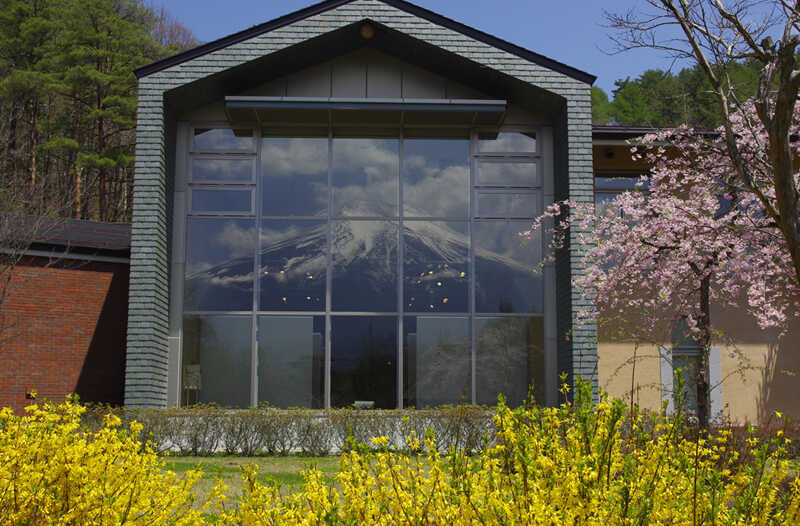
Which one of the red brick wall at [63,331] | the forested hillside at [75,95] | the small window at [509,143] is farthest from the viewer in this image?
the forested hillside at [75,95]

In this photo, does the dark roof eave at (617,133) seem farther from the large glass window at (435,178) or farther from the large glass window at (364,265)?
the large glass window at (364,265)

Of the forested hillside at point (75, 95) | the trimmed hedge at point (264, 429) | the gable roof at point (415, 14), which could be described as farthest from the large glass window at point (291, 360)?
the forested hillside at point (75, 95)

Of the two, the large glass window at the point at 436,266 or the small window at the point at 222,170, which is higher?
the small window at the point at 222,170

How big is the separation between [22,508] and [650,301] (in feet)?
34.2

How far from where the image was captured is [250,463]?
10133 millimetres

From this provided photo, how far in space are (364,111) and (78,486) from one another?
1113 cm

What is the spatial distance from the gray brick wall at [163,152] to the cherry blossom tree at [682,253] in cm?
62

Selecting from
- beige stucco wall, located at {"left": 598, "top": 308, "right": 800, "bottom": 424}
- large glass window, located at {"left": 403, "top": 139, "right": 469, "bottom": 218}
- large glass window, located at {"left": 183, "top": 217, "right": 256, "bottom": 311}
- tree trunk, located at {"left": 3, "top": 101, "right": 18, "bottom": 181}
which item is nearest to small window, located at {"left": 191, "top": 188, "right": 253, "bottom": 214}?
large glass window, located at {"left": 183, "top": 217, "right": 256, "bottom": 311}

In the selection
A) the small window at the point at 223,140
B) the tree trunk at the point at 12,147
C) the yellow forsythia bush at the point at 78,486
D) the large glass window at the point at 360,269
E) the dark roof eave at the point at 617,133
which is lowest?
the yellow forsythia bush at the point at 78,486

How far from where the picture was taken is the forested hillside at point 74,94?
2850 cm

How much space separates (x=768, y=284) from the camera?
12695 millimetres

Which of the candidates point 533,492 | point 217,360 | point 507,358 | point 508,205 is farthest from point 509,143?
point 533,492

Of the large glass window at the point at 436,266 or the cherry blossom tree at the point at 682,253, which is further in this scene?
the large glass window at the point at 436,266

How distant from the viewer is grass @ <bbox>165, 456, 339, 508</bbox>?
29.1 feet
